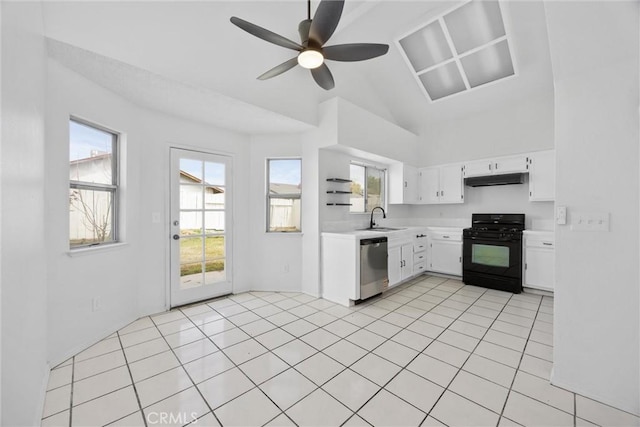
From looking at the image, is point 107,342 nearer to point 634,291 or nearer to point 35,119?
point 35,119

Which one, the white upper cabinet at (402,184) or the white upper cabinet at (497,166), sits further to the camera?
the white upper cabinet at (402,184)

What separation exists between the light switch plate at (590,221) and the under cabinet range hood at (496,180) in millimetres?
2762

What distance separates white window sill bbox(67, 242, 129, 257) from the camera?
7.54 ft

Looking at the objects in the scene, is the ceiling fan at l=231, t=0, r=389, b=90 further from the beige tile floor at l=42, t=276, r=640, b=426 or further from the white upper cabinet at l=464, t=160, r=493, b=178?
the white upper cabinet at l=464, t=160, r=493, b=178

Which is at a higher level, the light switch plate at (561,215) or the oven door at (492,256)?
the light switch plate at (561,215)

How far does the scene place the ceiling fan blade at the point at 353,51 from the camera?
7.63 ft

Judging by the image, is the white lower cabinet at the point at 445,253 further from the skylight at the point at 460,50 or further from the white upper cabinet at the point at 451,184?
the skylight at the point at 460,50

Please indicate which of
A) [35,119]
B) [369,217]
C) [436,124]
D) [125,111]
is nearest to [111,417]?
[35,119]

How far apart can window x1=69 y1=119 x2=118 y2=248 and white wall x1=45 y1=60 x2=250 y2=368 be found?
0.12 meters

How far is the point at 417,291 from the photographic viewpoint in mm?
4051

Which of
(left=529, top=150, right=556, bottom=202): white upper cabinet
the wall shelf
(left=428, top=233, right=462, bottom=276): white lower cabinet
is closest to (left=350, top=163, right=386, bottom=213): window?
the wall shelf

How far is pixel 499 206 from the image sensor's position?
4.59 meters

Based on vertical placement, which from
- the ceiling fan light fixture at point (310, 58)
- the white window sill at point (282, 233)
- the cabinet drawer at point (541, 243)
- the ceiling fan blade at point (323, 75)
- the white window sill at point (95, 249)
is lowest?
the cabinet drawer at point (541, 243)

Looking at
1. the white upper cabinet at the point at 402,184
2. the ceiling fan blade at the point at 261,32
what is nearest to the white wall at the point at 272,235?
the ceiling fan blade at the point at 261,32
